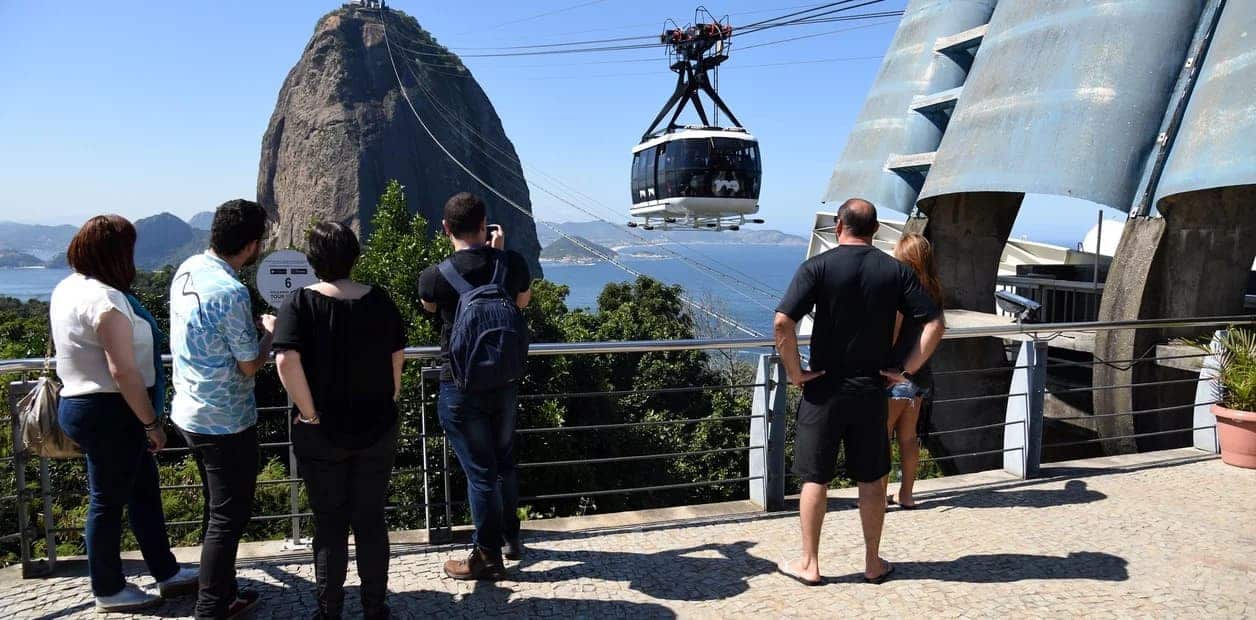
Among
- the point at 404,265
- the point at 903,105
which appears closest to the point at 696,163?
the point at 903,105

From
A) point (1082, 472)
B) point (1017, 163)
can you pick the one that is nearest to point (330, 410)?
point (1082, 472)

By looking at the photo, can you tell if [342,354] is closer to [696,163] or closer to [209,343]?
[209,343]

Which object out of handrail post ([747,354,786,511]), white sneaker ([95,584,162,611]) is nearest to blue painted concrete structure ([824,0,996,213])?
handrail post ([747,354,786,511])

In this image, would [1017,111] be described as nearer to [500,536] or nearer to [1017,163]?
[1017,163]

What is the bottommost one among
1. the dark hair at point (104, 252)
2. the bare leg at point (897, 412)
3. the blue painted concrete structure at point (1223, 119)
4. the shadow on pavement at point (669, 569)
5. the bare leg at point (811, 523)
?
the shadow on pavement at point (669, 569)

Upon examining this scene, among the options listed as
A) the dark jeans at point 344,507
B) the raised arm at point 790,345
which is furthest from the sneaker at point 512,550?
the raised arm at point 790,345

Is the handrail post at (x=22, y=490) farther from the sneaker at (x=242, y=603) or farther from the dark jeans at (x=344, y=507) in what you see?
the dark jeans at (x=344, y=507)

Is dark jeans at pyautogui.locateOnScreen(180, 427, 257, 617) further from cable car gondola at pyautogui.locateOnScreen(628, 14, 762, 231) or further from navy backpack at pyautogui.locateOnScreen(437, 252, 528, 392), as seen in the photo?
cable car gondola at pyautogui.locateOnScreen(628, 14, 762, 231)
